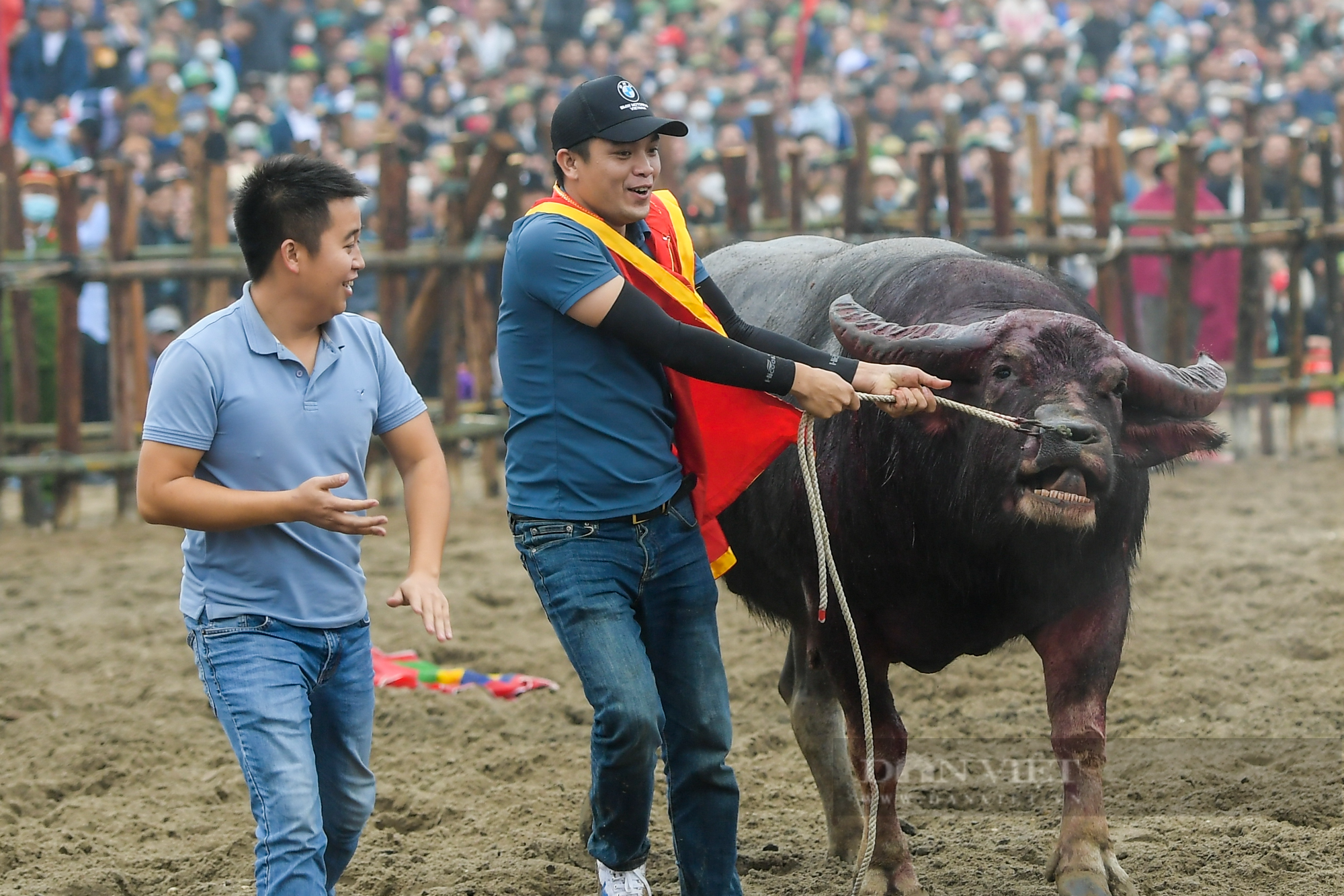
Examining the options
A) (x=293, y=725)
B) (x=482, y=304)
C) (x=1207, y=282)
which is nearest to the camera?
(x=293, y=725)

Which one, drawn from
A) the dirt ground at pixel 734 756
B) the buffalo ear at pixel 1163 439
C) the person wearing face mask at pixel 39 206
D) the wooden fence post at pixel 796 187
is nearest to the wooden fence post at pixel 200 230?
the person wearing face mask at pixel 39 206

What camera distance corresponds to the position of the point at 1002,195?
10.2 meters

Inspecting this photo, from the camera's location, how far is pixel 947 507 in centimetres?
374

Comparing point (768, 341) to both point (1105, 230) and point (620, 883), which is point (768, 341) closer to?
point (620, 883)

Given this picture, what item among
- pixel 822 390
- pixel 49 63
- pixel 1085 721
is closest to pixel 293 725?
pixel 822 390

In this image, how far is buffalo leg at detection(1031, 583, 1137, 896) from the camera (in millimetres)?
3768

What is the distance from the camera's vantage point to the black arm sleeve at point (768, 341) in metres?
3.46

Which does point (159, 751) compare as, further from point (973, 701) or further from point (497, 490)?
point (497, 490)

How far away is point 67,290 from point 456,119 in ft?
16.0

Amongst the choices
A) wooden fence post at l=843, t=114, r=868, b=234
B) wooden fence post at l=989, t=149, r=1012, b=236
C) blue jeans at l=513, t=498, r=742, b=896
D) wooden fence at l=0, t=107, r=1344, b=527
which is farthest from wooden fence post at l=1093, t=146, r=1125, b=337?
blue jeans at l=513, t=498, r=742, b=896

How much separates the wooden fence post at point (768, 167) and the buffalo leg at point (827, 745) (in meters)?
6.00

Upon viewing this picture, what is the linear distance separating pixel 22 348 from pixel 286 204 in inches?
284

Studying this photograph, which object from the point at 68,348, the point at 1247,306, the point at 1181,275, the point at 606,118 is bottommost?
the point at 68,348

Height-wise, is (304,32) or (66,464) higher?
(304,32)
